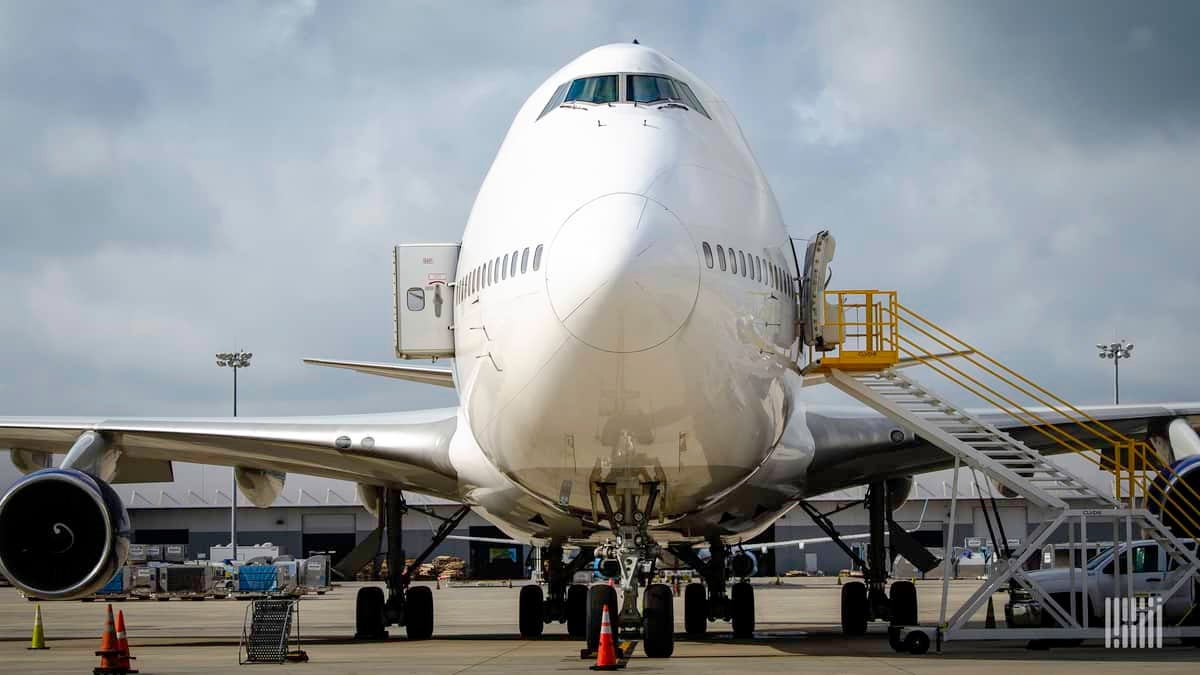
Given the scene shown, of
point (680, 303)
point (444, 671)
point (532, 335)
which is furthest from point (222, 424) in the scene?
point (680, 303)

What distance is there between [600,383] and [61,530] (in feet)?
25.5

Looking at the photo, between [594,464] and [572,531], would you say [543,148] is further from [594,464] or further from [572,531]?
[572,531]

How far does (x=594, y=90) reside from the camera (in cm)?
1265

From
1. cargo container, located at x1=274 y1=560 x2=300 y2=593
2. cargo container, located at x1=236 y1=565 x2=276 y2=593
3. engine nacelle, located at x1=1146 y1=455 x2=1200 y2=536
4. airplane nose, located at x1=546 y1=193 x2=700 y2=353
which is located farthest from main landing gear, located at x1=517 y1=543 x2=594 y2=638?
cargo container, located at x1=274 y1=560 x2=300 y2=593

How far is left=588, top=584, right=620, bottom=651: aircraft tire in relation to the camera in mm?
11898

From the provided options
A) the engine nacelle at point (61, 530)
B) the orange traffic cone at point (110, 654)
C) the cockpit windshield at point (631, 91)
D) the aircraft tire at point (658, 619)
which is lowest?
the orange traffic cone at point (110, 654)

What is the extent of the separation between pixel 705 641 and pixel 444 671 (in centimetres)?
597

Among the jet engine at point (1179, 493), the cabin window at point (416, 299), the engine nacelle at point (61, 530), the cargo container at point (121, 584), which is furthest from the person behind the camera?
the cargo container at point (121, 584)

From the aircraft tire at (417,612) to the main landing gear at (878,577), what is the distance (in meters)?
5.21

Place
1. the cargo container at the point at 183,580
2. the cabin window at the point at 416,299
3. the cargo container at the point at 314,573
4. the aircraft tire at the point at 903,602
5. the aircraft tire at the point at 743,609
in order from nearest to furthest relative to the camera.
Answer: the cabin window at the point at 416,299 < the aircraft tire at the point at 903,602 < the aircraft tire at the point at 743,609 < the cargo container at the point at 183,580 < the cargo container at the point at 314,573

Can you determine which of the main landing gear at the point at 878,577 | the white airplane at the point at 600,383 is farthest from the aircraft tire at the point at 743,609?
the white airplane at the point at 600,383

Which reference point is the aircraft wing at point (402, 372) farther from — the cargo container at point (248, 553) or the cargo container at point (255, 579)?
the cargo container at point (248, 553)

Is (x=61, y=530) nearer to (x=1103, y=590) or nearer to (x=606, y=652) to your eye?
(x=606, y=652)

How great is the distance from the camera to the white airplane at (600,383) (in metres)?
10.3
